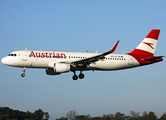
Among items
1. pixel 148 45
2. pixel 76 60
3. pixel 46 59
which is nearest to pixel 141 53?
pixel 148 45

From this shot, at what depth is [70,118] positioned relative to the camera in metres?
56.1

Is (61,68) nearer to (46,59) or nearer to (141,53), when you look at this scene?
(46,59)

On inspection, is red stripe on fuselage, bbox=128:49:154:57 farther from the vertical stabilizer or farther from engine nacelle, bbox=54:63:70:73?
engine nacelle, bbox=54:63:70:73

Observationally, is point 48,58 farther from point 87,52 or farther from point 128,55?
point 128,55

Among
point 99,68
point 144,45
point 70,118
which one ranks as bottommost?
point 70,118

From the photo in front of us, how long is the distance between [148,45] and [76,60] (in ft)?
50.8

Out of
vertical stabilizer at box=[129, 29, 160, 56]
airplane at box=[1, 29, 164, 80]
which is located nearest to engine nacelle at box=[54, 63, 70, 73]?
airplane at box=[1, 29, 164, 80]

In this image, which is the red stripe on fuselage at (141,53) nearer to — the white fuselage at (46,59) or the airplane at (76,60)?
the airplane at (76,60)

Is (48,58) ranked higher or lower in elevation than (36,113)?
higher

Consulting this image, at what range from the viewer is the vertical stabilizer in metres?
52.1

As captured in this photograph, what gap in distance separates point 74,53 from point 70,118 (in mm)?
15329

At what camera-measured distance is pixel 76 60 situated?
4556cm

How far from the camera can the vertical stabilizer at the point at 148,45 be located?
52.1 m

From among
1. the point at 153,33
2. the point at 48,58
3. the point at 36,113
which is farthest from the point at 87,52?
the point at 36,113
